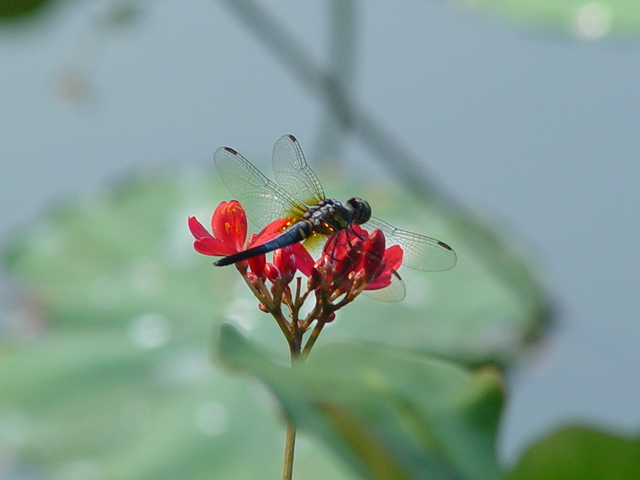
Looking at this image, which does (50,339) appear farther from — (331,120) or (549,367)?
(549,367)

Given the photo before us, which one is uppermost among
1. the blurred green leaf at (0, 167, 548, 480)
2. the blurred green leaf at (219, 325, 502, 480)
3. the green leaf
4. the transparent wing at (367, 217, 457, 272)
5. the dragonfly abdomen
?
the dragonfly abdomen

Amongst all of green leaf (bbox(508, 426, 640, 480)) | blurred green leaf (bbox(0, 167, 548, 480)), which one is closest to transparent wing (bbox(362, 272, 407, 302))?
green leaf (bbox(508, 426, 640, 480))

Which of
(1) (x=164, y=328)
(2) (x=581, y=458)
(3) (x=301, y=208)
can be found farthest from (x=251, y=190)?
(1) (x=164, y=328)

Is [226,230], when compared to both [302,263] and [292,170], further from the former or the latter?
[292,170]

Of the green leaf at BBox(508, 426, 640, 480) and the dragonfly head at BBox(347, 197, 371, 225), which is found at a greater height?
the dragonfly head at BBox(347, 197, 371, 225)

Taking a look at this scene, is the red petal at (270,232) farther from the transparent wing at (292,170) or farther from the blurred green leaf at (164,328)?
the blurred green leaf at (164,328)

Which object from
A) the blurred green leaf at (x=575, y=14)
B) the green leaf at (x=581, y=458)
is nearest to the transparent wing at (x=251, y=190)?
the green leaf at (x=581, y=458)

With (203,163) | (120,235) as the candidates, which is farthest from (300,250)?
(203,163)

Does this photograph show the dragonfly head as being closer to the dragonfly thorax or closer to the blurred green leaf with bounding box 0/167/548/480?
the dragonfly thorax

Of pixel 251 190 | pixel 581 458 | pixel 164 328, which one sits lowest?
pixel 164 328
